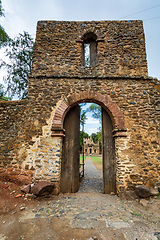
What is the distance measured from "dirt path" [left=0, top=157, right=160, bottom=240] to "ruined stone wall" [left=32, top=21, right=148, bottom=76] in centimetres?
455

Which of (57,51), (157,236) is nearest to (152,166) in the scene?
(157,236)

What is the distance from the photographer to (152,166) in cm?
403

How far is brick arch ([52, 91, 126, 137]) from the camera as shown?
431 centimetres

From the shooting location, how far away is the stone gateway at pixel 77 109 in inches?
162

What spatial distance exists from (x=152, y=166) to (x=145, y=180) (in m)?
0.52

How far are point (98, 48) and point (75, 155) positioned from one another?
4.66m

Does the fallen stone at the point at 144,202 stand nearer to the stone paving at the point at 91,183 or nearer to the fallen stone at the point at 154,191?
the fallen stone at the point at 154,191

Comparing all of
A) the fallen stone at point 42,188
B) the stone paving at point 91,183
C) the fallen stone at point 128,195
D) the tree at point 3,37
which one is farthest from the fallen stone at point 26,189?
the tree at point 3,37

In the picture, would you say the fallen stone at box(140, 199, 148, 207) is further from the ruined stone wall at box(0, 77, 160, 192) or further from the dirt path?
the ruined stone wall at box(0, 77, 160, 192)

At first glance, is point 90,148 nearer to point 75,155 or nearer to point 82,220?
point 75,155

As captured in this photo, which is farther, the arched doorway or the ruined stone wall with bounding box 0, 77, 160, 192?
the arched doorway

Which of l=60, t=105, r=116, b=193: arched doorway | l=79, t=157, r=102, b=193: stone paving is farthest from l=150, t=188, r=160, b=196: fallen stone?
l=79, t=157, r=102, b=193: stone paving

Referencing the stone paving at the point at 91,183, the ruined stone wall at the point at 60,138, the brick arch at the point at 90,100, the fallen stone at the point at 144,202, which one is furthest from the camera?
the stone paving at the point at 91,183

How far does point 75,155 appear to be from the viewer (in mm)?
4730
